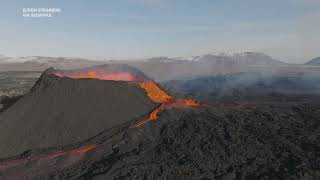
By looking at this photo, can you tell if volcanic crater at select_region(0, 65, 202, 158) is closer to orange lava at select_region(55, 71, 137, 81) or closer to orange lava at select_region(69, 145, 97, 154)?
orange lava at select_region(69, 145, 97, 154)

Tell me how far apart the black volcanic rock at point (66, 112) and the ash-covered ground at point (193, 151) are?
41.6 inches

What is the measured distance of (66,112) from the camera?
26703 millimetres

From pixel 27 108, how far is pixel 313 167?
21177mm

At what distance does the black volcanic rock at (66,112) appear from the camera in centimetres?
2475

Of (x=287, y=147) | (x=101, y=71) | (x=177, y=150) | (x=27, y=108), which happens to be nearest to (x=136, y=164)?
(x=177, y=150)

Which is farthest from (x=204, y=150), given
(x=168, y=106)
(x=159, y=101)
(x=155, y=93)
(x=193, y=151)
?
(x=155, y=93)

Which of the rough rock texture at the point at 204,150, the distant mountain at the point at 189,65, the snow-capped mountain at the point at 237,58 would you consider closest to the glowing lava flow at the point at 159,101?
the rough rock texture at the point at 204,150

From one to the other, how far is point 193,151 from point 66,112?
10.8m

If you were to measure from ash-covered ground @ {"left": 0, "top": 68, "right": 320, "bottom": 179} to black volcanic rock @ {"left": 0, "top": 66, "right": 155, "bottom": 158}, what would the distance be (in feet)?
3.47

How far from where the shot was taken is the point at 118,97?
29141 mm

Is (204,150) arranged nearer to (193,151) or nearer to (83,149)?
(193,151)

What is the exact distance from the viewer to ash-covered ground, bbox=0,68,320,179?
18922mm

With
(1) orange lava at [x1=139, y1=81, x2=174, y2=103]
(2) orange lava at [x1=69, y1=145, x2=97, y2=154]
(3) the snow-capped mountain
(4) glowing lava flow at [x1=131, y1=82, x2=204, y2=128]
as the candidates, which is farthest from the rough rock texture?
(3) the snow-capped mountain

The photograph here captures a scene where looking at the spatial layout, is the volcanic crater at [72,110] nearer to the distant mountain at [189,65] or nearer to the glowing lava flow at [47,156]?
the glowing lava flow at [47,156]
